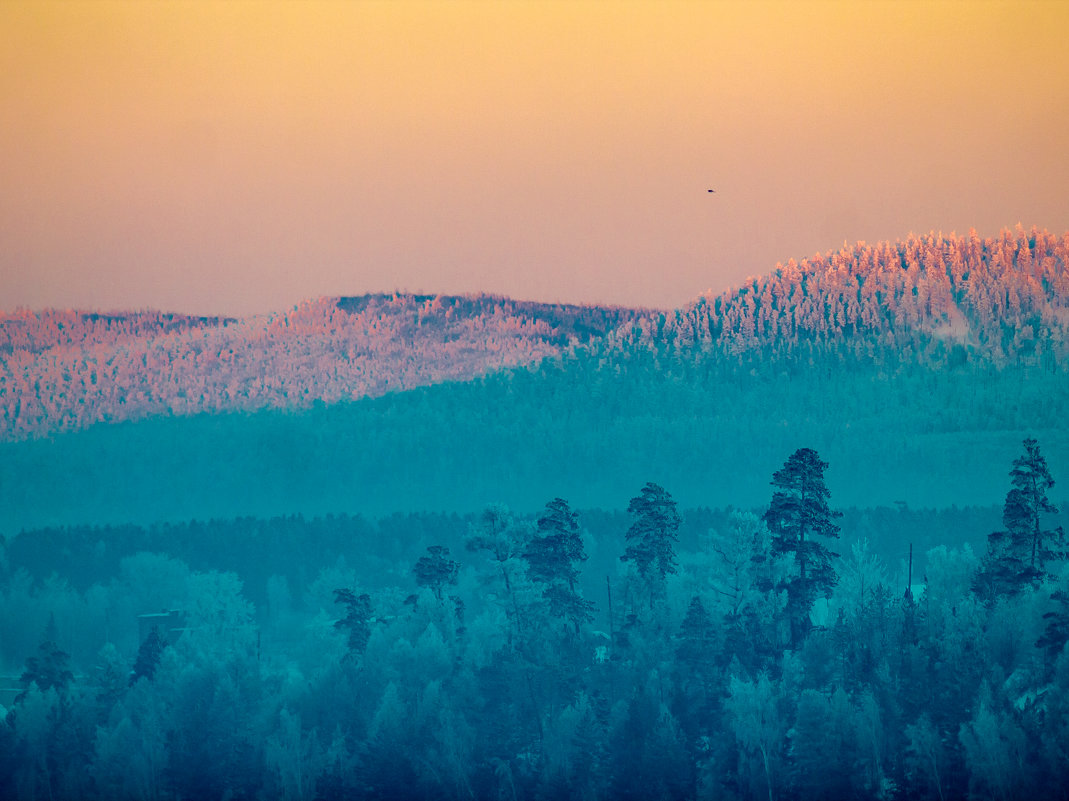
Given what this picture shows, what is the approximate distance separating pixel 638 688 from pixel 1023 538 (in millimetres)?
17489

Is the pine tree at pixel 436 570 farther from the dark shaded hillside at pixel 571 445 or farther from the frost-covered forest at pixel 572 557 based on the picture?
the dark shaded hillside at pixel 571 445

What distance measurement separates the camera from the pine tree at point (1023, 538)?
57.6 meters

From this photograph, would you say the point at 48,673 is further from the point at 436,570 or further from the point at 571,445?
the point at 571,445

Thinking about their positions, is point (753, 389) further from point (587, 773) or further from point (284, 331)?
point (587, 773)

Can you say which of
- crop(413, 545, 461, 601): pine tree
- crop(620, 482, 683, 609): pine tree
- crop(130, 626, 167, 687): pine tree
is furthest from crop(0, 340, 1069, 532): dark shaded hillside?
crop(413, 545, 461, 601): pine tree

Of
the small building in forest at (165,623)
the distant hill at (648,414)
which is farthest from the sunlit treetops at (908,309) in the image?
the small building in forest at (165,623)

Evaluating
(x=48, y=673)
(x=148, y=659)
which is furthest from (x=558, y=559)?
(x=48, y=673)

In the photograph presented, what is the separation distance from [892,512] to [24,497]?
74.8 meters

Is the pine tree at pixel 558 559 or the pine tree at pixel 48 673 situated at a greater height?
the pine tree at pixel 558 559

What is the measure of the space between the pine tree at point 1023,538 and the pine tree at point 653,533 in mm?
14220

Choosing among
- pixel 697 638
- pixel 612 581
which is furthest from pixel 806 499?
pixel 612 581

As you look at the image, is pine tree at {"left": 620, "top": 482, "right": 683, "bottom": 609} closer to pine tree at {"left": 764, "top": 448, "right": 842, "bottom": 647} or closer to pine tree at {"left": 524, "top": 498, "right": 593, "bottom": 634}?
pine tree at {"left": 524, "top": 498, "right": 593, "bottom": 634}

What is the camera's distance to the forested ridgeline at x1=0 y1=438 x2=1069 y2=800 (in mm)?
53281

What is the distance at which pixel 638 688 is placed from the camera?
6019 centimetres
